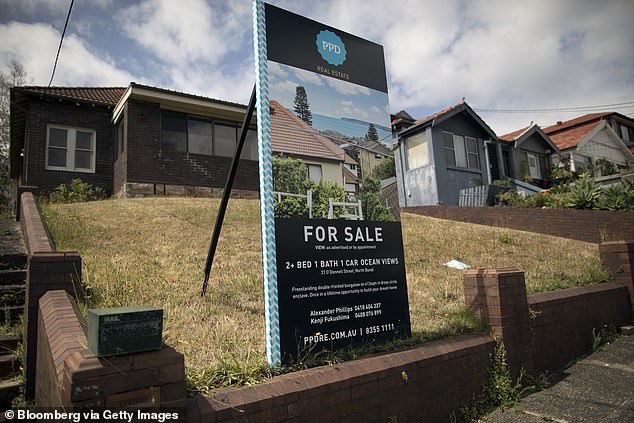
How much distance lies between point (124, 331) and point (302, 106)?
107 inches

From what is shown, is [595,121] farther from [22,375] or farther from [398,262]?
[22,375]

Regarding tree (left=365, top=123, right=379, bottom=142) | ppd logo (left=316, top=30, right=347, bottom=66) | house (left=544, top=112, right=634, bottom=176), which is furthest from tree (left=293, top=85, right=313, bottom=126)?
house (left=544, top=112, right=634, bottom=176)

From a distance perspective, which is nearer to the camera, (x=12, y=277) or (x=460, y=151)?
(x=12, y=277)

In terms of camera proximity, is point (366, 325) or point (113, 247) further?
point (113, 247)

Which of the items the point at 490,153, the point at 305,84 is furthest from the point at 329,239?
the point at 490,153

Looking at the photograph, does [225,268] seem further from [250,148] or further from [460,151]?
[460,151]

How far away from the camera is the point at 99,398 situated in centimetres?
225

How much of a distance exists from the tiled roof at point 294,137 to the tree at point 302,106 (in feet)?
0.19

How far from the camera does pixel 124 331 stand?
240cm

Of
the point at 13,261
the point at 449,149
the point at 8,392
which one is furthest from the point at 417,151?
the point at 8,392

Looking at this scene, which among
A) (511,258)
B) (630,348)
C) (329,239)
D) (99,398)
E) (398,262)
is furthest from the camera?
(511,258)

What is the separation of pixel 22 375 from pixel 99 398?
2.24m

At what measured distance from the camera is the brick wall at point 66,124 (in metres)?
14.4

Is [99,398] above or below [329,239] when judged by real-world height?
below
